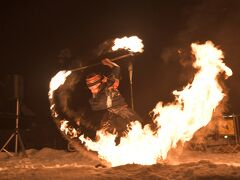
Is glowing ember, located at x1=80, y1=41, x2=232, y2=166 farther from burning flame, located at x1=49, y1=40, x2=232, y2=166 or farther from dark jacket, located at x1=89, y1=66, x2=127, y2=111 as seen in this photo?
dark jacket, located at x1=89, y1=66, x2=127, y2=111

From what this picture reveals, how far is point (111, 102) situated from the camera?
10.5 metres

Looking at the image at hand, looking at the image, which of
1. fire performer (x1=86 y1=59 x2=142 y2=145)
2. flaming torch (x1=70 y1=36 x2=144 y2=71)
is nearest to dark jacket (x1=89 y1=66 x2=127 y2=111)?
fire performer (x1=86 y1=59 x2=142 y2=145)

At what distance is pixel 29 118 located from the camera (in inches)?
633

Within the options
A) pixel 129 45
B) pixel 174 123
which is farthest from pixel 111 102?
pixel 174 123

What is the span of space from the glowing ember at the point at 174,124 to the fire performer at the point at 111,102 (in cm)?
52

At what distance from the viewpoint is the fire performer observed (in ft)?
34.2

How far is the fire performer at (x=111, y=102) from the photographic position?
1041 centimetres

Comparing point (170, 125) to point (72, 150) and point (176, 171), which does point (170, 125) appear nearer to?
point (176, 171)

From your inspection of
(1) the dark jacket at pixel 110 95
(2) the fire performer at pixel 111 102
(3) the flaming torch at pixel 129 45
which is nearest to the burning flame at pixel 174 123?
(2) the fire performer at pixel 111 102

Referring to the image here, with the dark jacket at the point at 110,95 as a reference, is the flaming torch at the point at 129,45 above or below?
above

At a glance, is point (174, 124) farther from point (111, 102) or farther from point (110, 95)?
point (110, 95)

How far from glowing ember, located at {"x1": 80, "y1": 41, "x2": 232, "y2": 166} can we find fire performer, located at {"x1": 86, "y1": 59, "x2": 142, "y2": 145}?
0.52 m

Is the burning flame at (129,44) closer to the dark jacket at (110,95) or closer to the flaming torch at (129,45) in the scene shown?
the flaming torch at (129,45)

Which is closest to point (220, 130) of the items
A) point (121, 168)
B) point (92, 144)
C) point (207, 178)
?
point (92, 144)
